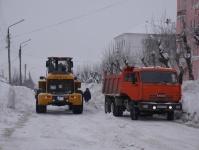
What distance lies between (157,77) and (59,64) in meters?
8.82

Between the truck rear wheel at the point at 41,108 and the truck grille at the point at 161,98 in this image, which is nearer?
the truck grille at the point at 161,98

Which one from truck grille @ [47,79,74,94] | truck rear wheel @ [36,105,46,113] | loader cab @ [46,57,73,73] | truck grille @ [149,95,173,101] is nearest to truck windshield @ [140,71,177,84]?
truck grille @ [149,95,173,101]

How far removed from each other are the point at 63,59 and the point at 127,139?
15.5m

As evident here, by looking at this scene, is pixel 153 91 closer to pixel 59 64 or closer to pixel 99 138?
pixel 99 138

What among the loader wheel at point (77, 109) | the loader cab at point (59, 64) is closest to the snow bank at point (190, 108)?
the loader wheel at point (77, 109)

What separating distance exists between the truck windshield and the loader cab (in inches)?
317

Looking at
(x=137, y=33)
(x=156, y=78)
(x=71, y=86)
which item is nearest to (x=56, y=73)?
(x=71, y=86)

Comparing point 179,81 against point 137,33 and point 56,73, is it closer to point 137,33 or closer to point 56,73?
point 56,73

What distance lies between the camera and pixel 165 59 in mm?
30906

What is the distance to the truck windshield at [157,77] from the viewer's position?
20703 mm

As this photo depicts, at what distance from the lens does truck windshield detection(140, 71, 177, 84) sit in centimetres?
2070

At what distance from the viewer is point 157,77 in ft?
68.3

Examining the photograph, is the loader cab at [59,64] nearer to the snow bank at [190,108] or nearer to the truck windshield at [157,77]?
the truck windshield at [157,77]

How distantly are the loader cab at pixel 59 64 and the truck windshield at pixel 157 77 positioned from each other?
26.4ft
